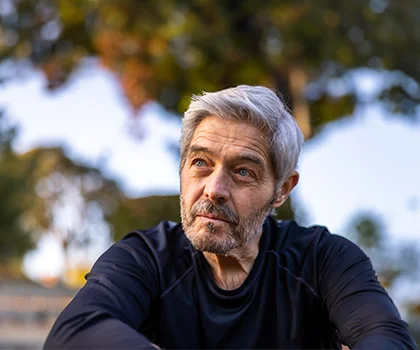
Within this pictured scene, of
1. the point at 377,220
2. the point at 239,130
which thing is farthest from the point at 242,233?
the point at 377,220

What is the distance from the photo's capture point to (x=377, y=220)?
20328mm

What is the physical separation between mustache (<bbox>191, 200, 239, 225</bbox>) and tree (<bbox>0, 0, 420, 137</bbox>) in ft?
31.4

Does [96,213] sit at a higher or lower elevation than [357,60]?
higher

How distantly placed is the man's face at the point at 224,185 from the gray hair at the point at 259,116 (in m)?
0.03

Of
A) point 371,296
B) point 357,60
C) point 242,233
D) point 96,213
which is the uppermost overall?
point 96,213

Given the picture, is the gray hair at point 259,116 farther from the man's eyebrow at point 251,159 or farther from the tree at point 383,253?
the tree at point 383,253

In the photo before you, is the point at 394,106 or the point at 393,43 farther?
the point at 394,106

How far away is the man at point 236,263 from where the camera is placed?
2.18m

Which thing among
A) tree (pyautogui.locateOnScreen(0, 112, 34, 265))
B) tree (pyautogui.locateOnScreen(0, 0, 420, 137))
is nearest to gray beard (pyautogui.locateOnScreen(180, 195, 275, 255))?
tree (pyautogui.locateOnScreen(0, 0, 420, 137))

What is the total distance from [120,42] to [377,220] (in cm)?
1038

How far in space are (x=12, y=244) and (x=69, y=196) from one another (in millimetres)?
23018

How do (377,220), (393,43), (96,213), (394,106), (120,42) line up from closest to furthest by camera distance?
(393,43), (394,106), (120,42), (377,220), (96,213)

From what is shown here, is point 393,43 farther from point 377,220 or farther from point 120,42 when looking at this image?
point 377,220

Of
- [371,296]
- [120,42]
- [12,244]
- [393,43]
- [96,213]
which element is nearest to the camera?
[371,296]
